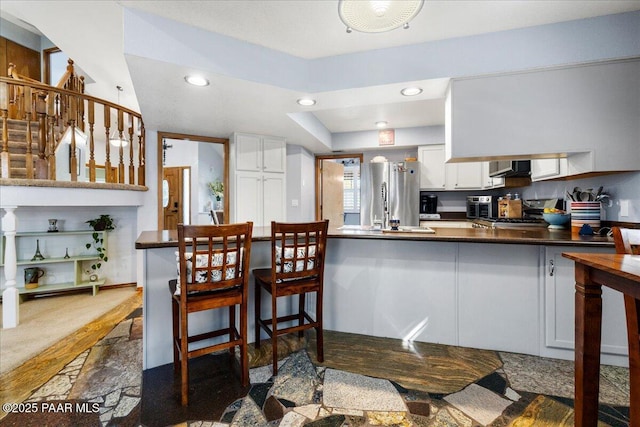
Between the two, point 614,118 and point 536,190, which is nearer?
point 614,118

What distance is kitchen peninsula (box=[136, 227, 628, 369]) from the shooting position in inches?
80.6

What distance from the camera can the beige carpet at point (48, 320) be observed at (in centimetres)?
235

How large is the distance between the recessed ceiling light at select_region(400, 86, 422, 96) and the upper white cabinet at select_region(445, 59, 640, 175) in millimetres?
292

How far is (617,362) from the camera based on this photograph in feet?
6.57

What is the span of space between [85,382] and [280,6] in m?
2.74

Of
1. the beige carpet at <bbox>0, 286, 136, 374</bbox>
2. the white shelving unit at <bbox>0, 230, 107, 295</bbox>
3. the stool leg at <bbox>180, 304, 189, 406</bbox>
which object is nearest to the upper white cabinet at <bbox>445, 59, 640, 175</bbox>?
the stool leg at <bbox>180, 304, 189, 406</bbox>

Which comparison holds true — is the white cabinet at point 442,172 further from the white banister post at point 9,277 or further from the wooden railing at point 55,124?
the white banister post at point 9,277

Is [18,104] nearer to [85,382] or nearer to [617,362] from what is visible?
[85,382]

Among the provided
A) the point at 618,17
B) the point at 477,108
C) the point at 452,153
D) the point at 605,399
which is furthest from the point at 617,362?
the point at 618,17

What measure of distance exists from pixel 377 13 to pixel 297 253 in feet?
4.85

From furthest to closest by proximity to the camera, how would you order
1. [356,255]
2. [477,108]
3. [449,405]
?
[356,255]
[477,108]
[449,405]

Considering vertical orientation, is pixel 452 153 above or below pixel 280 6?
below

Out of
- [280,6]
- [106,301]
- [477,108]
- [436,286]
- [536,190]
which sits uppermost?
[280,6]

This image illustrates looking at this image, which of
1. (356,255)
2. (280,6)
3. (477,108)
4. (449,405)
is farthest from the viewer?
(356,255)
